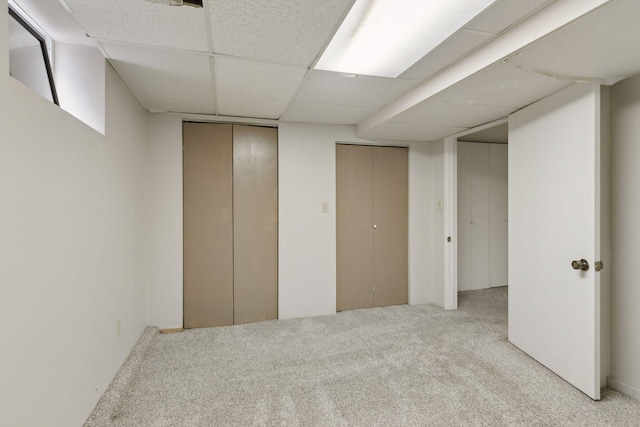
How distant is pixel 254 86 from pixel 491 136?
3332mm

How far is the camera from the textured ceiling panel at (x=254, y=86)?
2051 millimetres

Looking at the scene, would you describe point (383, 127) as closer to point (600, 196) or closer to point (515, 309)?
point (600, 196)

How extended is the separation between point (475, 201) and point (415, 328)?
2284 millimetres

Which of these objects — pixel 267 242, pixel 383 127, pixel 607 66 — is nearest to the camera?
pixel 607 66

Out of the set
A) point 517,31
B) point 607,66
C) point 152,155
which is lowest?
point 152,155

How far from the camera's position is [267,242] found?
340cm

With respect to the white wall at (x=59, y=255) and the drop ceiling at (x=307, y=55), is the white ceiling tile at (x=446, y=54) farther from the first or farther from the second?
the white wall at (x=59, y=255)

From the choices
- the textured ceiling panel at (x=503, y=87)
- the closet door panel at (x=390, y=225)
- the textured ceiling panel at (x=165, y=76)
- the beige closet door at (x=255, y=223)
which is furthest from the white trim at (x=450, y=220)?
the textured ceiling panel at (x=165, y=76)

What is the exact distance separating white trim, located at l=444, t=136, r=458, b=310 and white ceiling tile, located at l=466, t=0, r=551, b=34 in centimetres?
207

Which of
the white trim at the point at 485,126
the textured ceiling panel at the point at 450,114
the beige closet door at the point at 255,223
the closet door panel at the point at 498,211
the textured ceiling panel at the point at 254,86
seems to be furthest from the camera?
the closet door panel at the point at 498,211

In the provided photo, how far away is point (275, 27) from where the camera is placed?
1.60m

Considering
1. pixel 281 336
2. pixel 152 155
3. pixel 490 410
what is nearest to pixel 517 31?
pixel 490 410

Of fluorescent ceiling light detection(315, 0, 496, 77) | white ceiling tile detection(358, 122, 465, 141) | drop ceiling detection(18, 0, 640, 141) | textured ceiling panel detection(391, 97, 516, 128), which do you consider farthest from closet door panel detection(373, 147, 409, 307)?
fluorescent ceiling light detection(315, 0, 496, 77)

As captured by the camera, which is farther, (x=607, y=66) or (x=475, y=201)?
(x=475, y=201)
